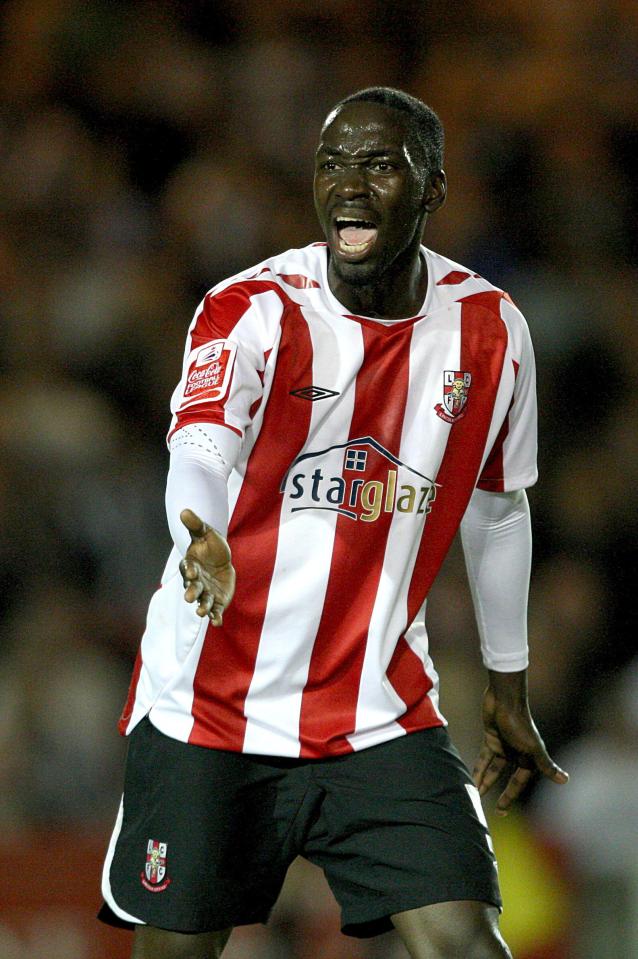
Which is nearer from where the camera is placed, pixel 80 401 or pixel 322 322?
pixel 322 322

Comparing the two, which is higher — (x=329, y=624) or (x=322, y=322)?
(x=322, y=322)

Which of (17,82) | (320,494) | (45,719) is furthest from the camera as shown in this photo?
(17,82)

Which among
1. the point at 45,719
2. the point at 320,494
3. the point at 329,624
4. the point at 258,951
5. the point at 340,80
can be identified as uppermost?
the point at 340,80

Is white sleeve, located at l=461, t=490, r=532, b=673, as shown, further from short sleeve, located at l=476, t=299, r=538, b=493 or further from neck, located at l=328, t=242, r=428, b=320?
neck, located at l=328, t=242, r=428, b=320

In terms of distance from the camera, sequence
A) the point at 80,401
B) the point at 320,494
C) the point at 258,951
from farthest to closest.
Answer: the point at 80,401 → the point at 258,951 → the point at 320,494

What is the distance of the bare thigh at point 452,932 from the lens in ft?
7.90

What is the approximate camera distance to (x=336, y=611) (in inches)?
101

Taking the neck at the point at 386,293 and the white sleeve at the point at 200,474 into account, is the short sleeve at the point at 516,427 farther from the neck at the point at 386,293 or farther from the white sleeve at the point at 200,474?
the white sleeve at the point at 200,474

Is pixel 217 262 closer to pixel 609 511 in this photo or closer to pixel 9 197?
pixel 9 197

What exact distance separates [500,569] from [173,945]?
949mm

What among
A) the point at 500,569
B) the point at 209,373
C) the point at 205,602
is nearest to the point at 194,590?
the point at 205,602

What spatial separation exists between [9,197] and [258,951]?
3.31 meters

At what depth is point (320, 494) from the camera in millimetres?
2543

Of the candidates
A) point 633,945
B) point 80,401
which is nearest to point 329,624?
point 633,945
